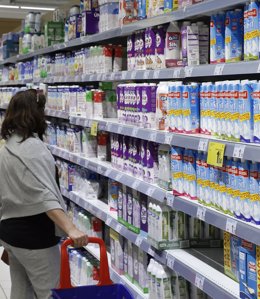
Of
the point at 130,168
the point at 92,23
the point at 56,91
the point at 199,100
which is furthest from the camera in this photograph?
the point at 56,91

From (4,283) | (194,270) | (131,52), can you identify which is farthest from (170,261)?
(4,283)

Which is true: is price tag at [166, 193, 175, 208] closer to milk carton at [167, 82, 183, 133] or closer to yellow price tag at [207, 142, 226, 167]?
milk carton at [167, 82, 183, 133]

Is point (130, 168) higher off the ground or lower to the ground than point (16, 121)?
lower

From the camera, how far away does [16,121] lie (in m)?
3.47

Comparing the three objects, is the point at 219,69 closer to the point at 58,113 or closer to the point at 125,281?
the point at 125,281

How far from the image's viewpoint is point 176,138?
3.04m

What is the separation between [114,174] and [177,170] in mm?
1145

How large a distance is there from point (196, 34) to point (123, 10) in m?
1.13

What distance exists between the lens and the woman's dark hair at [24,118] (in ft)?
11.3

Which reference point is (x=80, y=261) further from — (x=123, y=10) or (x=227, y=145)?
(x=227, y=145)

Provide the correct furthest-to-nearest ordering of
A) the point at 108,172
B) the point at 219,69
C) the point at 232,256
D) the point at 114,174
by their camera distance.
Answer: the point at 108,172
the point at 114,174
the point at 232,256
the point at 219,69

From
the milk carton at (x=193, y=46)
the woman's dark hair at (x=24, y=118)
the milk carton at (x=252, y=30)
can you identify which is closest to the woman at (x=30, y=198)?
the woman's dark hair at (x=24, y=118)

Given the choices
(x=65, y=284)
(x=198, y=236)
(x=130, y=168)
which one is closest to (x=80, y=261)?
(x=130, y=168)

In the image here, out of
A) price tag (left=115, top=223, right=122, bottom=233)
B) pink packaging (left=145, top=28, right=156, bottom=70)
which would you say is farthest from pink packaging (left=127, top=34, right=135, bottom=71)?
price tag (left=115, top=223, right=122, bottom=233)
